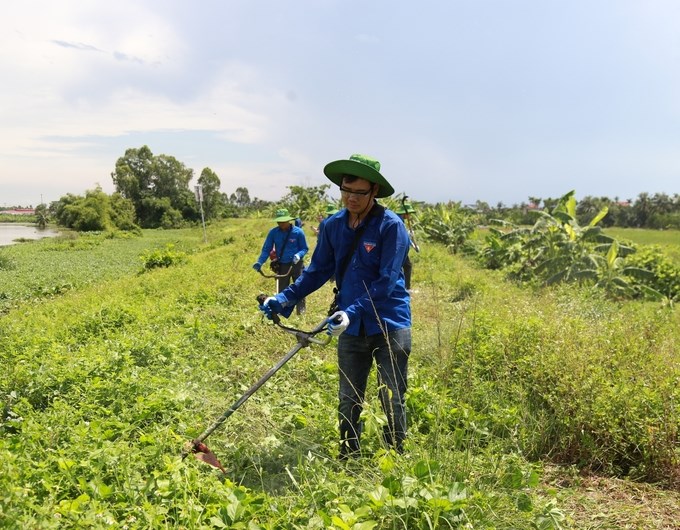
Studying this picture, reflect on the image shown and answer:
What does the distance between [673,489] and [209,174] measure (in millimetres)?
67373

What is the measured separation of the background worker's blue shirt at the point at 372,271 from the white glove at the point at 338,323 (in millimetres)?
101

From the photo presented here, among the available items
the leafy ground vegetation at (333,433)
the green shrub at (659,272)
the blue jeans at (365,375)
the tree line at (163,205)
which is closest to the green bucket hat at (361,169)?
the leafy ground vegetation at (333,433)

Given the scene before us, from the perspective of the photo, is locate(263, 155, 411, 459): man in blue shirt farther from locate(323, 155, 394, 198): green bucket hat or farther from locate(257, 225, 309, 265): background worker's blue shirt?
locate(257, 225, 309, 265): background worker's blue shirt

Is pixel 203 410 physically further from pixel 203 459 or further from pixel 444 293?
pixel 444 293

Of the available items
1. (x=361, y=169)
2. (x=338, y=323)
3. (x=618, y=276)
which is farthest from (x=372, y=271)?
(x=618, y=276)

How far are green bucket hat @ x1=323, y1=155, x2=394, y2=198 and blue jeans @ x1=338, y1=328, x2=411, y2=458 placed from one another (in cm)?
93

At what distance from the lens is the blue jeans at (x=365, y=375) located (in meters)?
2.99

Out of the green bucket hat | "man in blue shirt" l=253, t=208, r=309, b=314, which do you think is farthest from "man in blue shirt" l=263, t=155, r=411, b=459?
"man in blue shirt" l=253, t=208, r=309, b=314

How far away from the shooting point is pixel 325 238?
3.17 metres

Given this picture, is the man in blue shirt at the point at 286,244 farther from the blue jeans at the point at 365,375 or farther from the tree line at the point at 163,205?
the tree line at the point at 163,205

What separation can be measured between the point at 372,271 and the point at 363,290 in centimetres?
13

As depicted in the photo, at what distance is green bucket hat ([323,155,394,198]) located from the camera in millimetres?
2777

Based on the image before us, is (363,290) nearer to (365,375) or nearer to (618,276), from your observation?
(365,375)

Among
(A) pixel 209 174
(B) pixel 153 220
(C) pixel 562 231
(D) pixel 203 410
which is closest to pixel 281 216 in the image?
(D) pixel 203 410
